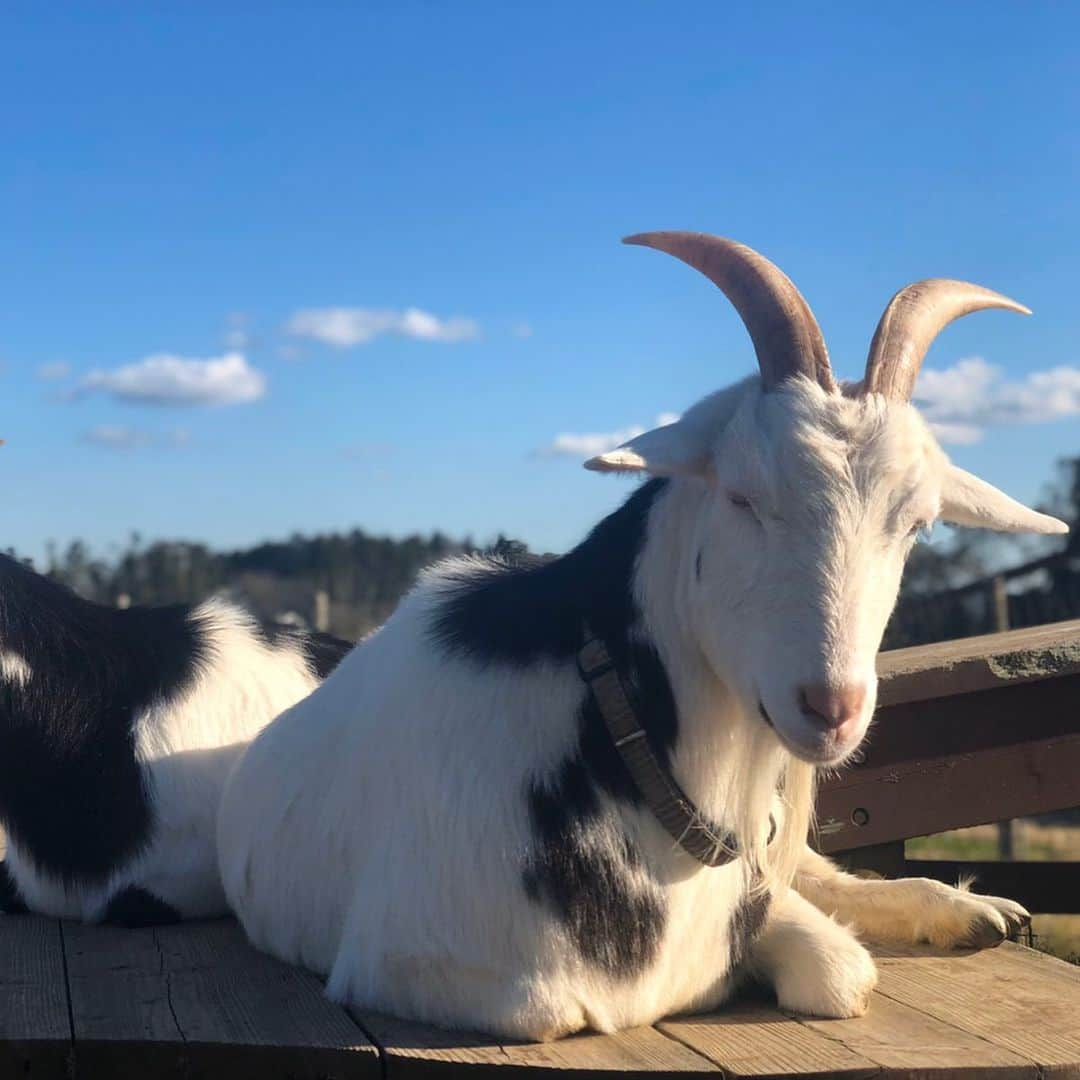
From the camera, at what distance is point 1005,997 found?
10.6 feet

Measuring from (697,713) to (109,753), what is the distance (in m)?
1.99

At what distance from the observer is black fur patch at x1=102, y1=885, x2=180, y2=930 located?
4.02 m

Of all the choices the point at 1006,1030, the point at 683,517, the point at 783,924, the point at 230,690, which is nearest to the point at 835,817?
the point at 783,924

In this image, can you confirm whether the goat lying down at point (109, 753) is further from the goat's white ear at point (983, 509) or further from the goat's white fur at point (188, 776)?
the goat's white ear at point (983, 509)

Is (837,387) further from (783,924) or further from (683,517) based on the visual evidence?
(783,924)

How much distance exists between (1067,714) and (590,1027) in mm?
1933

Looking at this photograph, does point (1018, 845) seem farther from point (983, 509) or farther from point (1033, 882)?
point (983, 509)

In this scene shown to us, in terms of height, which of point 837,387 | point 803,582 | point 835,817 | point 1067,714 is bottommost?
point 835,817

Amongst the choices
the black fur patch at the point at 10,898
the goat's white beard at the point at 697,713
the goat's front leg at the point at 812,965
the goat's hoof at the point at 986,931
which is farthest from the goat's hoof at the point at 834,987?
the black fur patch at the point at 10,898

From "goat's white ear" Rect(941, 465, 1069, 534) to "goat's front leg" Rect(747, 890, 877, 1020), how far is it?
96 cm

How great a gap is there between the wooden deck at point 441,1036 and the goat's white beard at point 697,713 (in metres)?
0.45

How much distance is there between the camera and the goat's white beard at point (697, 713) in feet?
9.94

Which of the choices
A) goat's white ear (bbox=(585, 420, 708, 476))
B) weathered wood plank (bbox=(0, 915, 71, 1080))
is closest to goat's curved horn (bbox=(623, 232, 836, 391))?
goat's white ear (bbox=(585, 420, 708, 476))

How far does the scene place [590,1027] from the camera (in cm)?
296
